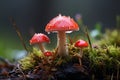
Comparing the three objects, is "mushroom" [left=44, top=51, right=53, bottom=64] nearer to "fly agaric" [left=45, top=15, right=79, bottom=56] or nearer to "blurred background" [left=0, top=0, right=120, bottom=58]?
"fly agaric" [left=45, top=15, right=79, bottom=56]

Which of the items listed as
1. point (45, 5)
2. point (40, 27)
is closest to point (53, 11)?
point (45, 5)

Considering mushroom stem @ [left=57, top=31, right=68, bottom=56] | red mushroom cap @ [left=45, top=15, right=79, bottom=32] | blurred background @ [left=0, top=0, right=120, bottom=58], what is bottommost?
mushroom stem @ [left=57, top=31, right=68, bottom=56]

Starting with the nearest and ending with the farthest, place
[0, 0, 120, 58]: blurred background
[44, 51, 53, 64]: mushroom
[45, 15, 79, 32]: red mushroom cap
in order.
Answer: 1. [45, 15, 79, 32]: red mushroom cap
2. [44, 51, 53, 64]: mushroom
3. [0, 0, 120, 58]: blurred background

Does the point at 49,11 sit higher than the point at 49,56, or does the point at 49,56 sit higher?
the point at 49,11

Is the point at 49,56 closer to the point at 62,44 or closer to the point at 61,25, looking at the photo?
the point at 62,44

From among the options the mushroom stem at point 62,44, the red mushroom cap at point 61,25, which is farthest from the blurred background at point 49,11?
the red mushroom cap at point 61,25

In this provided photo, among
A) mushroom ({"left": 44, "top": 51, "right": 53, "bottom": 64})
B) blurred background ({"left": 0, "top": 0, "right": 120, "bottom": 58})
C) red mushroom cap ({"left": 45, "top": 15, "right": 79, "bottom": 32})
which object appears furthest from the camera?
blurred background ({"left": 0, "top": 0, "right": 120, "bottom": 58})

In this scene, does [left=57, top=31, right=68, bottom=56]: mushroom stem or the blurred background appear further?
the blurred background

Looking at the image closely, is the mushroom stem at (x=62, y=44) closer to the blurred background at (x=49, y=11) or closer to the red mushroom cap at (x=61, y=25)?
the red mushroom cap at (x=61, y=25)

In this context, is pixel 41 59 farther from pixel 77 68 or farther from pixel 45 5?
pixel 45 5

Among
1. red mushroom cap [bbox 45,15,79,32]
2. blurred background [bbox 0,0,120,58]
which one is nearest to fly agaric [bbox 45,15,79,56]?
red mushroom cap [bbox 45,15,79,32]

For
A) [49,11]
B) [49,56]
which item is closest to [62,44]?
[49,56]
